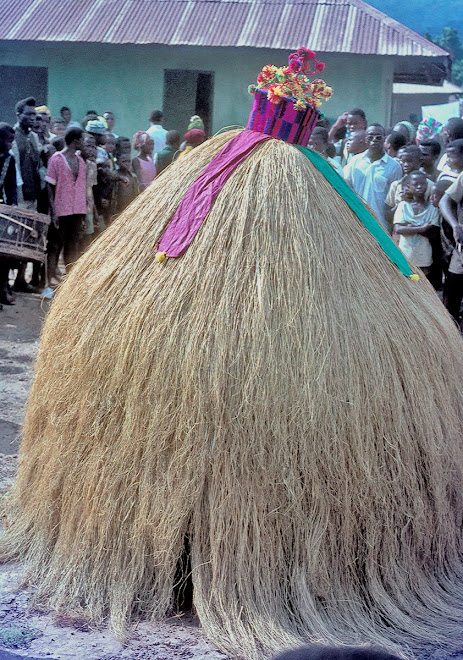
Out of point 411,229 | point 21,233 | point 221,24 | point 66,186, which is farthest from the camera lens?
point 221,24

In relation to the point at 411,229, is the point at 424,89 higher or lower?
higher

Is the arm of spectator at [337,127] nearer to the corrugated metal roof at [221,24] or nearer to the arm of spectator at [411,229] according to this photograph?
the corrugated metal roof at [221,24]

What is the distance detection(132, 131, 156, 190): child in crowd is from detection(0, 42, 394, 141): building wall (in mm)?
6145

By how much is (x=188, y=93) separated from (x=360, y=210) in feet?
49.6

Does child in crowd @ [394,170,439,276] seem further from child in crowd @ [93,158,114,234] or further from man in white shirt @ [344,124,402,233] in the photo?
child in crowd @ [93,158,114,234]

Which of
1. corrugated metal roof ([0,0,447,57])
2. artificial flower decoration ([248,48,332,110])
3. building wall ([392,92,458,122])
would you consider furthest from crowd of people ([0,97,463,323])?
building wall ([392,92,458,122])

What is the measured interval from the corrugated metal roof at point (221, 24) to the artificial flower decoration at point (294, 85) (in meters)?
13.5

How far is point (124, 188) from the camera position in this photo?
10188 mm

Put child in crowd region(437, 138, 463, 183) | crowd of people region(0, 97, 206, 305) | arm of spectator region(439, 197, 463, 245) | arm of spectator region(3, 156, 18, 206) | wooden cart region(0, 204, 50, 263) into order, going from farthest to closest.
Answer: crowd of people region(0, 97, 206, 305) < arm of spectator region(3, 156, 18, 206) < wooden cart region(0, 204, 50, 263) < child in crowd region(437, 138, 463, 183) < arm of spectator region(439, 197, 463, 245)

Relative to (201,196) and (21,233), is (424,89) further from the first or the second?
(201,196)

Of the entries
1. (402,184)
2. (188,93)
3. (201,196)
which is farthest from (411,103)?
(201,196)

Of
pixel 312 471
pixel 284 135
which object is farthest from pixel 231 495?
pixel 284 135

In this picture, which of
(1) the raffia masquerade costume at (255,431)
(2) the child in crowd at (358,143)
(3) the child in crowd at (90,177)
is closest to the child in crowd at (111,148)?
(3) the child in crowd at (90,177)

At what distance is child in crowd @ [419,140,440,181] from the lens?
9.30 m
